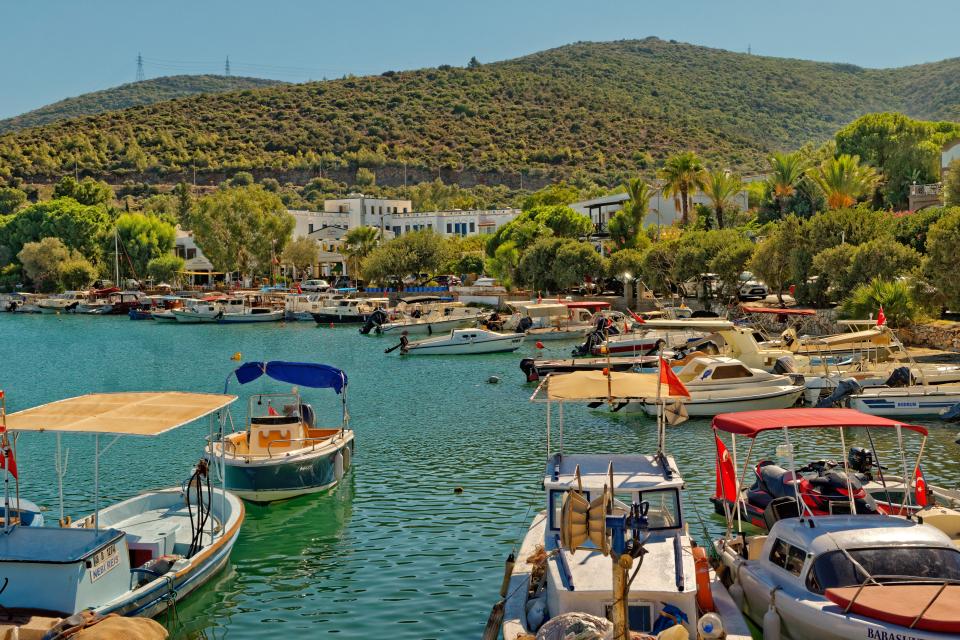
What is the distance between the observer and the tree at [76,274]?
124188 mm

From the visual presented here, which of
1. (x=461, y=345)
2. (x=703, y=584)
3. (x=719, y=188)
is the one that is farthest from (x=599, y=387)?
(x=719, y=188)

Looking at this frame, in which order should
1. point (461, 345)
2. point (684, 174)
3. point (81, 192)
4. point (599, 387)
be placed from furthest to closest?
1. point (81, 192)
2. point (684, 174)
3. point (461, 345)
4. point (599, 387)

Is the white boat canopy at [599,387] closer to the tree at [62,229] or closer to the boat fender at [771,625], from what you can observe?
the boat fender at [771,625]

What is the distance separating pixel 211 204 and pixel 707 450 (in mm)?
95007

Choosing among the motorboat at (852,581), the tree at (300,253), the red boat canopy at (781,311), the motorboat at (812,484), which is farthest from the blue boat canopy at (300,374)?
the tree at (300,253)

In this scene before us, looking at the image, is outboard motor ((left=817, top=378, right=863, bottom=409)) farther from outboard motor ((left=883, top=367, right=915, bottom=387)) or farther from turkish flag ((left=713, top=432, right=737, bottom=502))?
turkish flag ((left=713, top=432, right=737, bottom=502))

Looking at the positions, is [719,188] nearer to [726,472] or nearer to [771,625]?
[726,472]

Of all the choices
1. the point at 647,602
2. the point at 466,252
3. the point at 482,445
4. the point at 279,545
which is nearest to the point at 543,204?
the point at 466,252

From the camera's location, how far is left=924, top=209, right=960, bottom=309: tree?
42.7 m

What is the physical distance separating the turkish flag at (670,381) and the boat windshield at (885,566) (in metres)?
7.25

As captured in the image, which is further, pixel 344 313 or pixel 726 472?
pixel 344 313

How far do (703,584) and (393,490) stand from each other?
12.9 metres

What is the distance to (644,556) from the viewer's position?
1440 cm

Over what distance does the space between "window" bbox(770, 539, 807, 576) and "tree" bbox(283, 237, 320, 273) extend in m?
109
